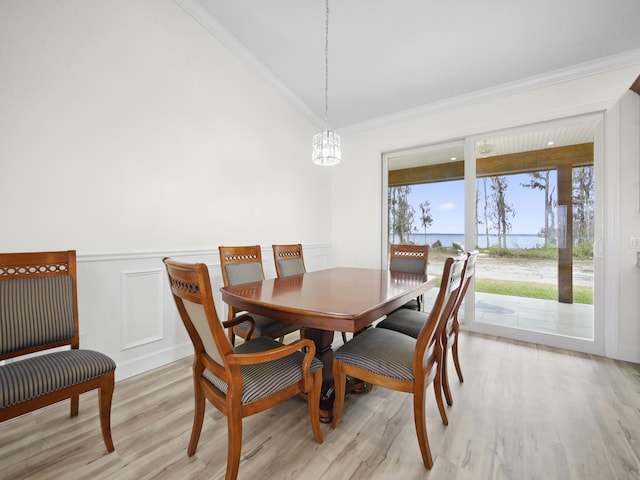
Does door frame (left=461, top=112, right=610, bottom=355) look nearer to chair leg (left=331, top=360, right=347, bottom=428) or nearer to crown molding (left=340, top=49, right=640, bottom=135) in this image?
crown molding (left=340, top=49, right=640, bottom=135)

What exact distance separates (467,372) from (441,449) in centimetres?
99

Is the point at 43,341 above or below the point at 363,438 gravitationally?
above

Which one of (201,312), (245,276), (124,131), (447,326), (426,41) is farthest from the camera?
(426,41)

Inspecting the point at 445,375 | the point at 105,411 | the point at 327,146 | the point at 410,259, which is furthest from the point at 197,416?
the point at 410,259

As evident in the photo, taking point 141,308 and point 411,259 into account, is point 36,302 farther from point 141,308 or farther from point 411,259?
point 411,259

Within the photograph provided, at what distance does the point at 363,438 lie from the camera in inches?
55.3

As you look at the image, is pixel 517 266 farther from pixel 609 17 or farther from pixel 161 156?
pixel 161 156

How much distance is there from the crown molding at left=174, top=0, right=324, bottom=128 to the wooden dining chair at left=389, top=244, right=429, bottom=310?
7.66 ft

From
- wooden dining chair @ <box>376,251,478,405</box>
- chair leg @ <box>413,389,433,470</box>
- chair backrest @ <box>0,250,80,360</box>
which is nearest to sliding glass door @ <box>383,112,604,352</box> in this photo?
wooden dining chair @ <box>376,251,478,405</box>

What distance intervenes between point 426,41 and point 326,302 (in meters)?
2.56

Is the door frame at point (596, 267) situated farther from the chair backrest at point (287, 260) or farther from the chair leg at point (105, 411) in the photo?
the chair leg at point (105, 411)

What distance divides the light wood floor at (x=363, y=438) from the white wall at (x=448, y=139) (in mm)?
1484

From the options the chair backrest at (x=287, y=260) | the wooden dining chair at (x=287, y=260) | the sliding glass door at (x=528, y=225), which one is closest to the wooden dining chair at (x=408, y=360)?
the wooden dining chair at (x=287, y=260)

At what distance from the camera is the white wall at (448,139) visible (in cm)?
244
